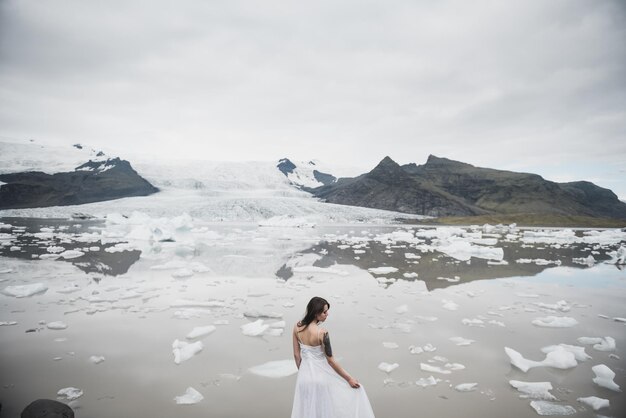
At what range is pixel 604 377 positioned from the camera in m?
4.85

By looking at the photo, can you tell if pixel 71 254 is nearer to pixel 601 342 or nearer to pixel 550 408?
pixel 550 408

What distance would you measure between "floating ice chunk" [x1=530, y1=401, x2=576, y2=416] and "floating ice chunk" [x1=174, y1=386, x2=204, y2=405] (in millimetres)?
3917

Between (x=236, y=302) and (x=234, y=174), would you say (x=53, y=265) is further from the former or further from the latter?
(x=234, y=174)

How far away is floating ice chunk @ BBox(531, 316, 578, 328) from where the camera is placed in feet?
24.1

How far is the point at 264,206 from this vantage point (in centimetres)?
Result: 6138

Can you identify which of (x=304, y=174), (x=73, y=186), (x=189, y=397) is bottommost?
(x=189, y=397)

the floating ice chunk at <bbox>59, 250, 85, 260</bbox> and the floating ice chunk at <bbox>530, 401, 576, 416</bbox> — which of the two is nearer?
the floating ice chunk at <bbox>530, 401, 576, 416</bbox>

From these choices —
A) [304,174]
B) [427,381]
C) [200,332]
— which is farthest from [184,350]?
[304,174]

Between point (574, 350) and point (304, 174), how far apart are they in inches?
6412

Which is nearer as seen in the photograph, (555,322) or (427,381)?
(427,381)

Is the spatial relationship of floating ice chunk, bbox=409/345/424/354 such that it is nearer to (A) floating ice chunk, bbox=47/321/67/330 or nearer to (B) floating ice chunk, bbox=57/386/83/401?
(B) floating ice chunk, bbox=57/386/83/401

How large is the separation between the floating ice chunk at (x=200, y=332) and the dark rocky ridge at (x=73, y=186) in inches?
3976

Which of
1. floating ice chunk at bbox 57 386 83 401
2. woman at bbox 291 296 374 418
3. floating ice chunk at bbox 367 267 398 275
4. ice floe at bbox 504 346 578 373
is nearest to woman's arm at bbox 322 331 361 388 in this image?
woman at bbox 291 296 374 418

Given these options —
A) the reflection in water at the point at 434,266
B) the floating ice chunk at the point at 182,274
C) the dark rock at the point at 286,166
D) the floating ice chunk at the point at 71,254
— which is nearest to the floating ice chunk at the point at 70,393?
the floating ice chunk at the point at 182,274
